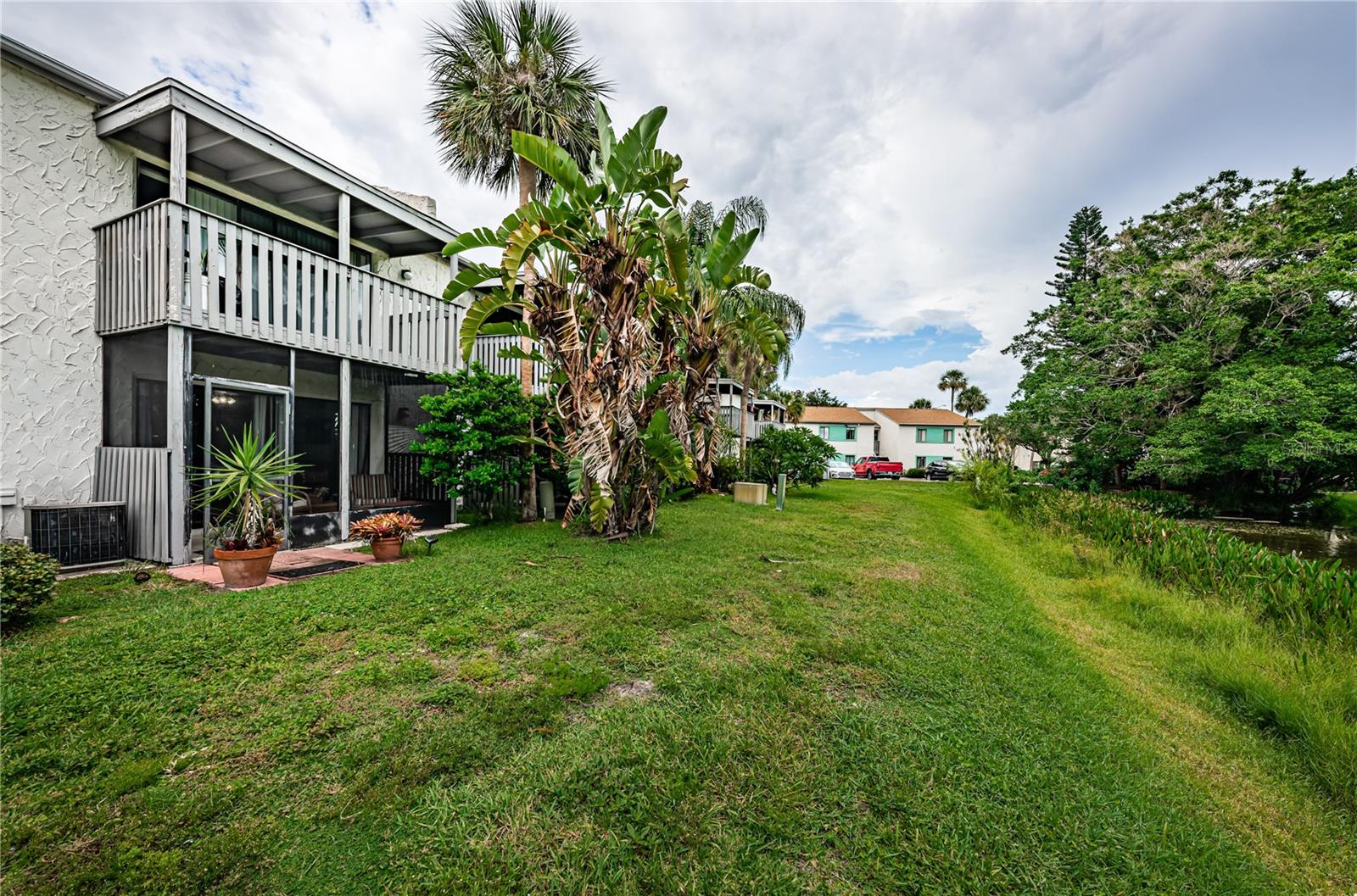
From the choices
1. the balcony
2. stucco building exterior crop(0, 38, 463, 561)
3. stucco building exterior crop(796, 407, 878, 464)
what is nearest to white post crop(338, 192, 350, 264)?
stucco building exterior crop(0, 38, 463, 561)

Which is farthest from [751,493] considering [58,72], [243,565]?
[58,72]

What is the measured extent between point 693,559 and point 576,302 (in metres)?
4.38

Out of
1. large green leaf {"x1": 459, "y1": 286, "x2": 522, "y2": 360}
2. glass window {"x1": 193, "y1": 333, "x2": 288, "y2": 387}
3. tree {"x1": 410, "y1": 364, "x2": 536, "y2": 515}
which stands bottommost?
tree {"x1": 410, "y1": 364, "x2": 536, "y2": 515}

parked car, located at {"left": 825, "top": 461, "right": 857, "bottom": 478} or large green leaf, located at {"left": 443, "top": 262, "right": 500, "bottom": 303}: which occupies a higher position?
large green leaf, located at {"left": 443, "top": 262, "right": 500, "bottom": 303}

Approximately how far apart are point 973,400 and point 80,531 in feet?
234

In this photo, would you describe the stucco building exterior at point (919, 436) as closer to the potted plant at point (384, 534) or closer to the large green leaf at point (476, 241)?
the large green leaf at point (476, 241)

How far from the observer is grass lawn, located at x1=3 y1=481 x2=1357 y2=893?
208 centimetres

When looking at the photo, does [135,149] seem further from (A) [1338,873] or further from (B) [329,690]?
(A) [1338,873]

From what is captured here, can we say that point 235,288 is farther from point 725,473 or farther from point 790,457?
point 790,457

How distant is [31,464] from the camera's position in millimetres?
6164

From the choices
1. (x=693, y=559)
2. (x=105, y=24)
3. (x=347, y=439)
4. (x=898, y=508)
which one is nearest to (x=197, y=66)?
(x=105, y=24)

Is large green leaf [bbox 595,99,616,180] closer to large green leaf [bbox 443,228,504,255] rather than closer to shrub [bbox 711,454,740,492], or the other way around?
large green leaf [bbox 443,228,504,255]

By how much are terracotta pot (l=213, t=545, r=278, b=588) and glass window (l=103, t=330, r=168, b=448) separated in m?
2.59

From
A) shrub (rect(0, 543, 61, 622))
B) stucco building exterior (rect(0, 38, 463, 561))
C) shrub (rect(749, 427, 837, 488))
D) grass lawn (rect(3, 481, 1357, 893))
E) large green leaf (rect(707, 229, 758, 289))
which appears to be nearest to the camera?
grass lawn (rect(3, 481, 1357, 893))
